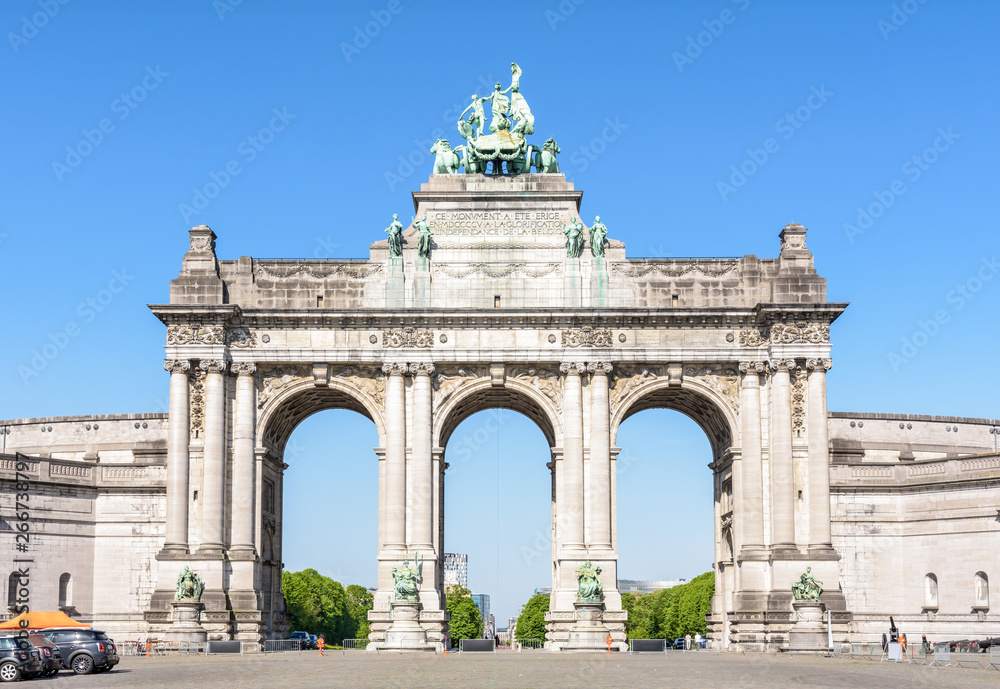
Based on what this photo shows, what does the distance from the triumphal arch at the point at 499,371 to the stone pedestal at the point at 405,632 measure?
168 cm

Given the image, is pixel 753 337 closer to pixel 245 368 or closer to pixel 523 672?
pixel 245 368

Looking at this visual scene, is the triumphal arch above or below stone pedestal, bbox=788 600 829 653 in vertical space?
above

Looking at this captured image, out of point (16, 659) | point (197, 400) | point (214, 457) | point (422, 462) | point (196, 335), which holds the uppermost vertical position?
point (196, 335)

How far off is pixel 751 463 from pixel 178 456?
2811 centimetres

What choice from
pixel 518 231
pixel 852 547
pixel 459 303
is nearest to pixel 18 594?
Result: pixel 459 303

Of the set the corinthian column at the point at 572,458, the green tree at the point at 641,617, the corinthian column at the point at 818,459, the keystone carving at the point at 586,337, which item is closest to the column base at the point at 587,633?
the corinthian column at the point at 572,458

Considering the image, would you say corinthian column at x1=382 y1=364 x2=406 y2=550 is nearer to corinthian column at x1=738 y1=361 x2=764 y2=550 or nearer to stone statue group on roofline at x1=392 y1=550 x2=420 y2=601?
stone statue group on roofline at x1=392 y1=550 x2=420 y2=601

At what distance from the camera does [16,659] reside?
133 ft

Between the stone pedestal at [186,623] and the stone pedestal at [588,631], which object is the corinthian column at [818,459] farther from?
the stone pedestal at [186,623]

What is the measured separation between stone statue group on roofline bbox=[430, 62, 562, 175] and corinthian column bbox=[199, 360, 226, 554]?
15936 millimetres

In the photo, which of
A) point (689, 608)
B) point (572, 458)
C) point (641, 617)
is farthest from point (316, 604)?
point (572, 458)

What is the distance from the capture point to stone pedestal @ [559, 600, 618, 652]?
60625 millimetres

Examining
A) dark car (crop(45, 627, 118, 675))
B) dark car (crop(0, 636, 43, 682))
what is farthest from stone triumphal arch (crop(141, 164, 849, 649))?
dark car (crop(0, 636, 43, 682))

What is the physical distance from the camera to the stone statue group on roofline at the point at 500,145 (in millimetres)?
69688
